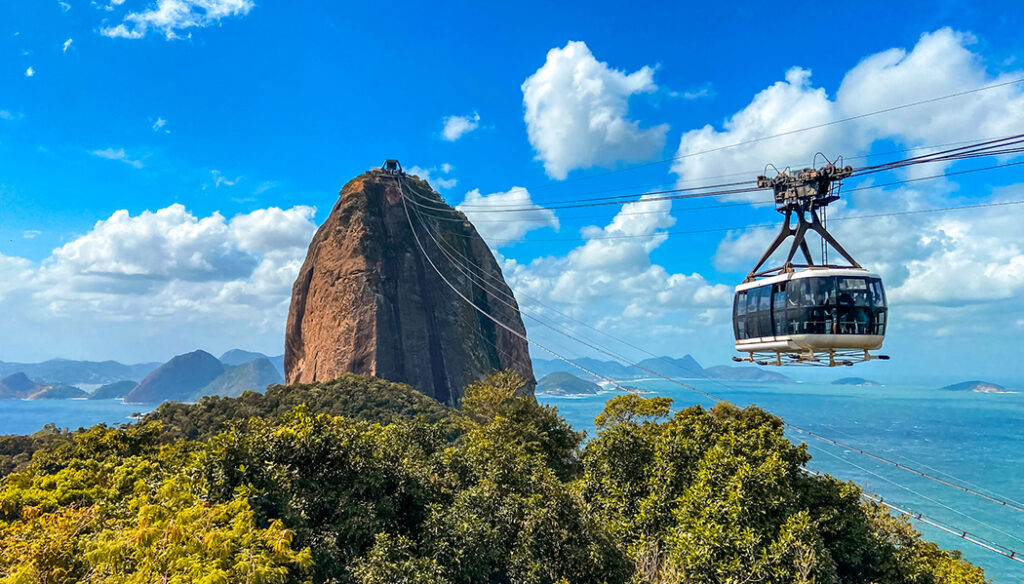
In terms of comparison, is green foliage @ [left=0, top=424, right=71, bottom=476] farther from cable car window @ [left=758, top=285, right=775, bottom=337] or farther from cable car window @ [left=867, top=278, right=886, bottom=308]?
cable car window @ [left=867, top=278, right=886, bottom=308]

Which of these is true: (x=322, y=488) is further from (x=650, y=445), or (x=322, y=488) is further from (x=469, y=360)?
(x=469, y=360)

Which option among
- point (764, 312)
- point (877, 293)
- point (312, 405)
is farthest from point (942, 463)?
point (764, 312)

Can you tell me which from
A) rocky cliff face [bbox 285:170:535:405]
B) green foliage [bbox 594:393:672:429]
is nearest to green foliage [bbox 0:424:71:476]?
rocky cliff face [bbox 285:170:535:405]

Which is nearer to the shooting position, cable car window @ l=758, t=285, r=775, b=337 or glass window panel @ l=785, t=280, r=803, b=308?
glass window panel @ l=785, t=280, r=803, b=308

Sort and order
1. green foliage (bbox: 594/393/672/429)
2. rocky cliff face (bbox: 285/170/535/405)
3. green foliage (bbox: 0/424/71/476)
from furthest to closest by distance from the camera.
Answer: rocky cliff face (bbox: 285/170/535/405), green foliage (bbox: 0/424/71/476), green foliage (bbox: 594/393/672/429)

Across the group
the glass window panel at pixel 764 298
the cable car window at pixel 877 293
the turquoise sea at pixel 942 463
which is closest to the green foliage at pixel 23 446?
the turquoise sea at pixel 942 463

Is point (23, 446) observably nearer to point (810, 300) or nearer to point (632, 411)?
point (632, 411)

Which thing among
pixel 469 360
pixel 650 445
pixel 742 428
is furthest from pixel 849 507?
pixel 469 360
